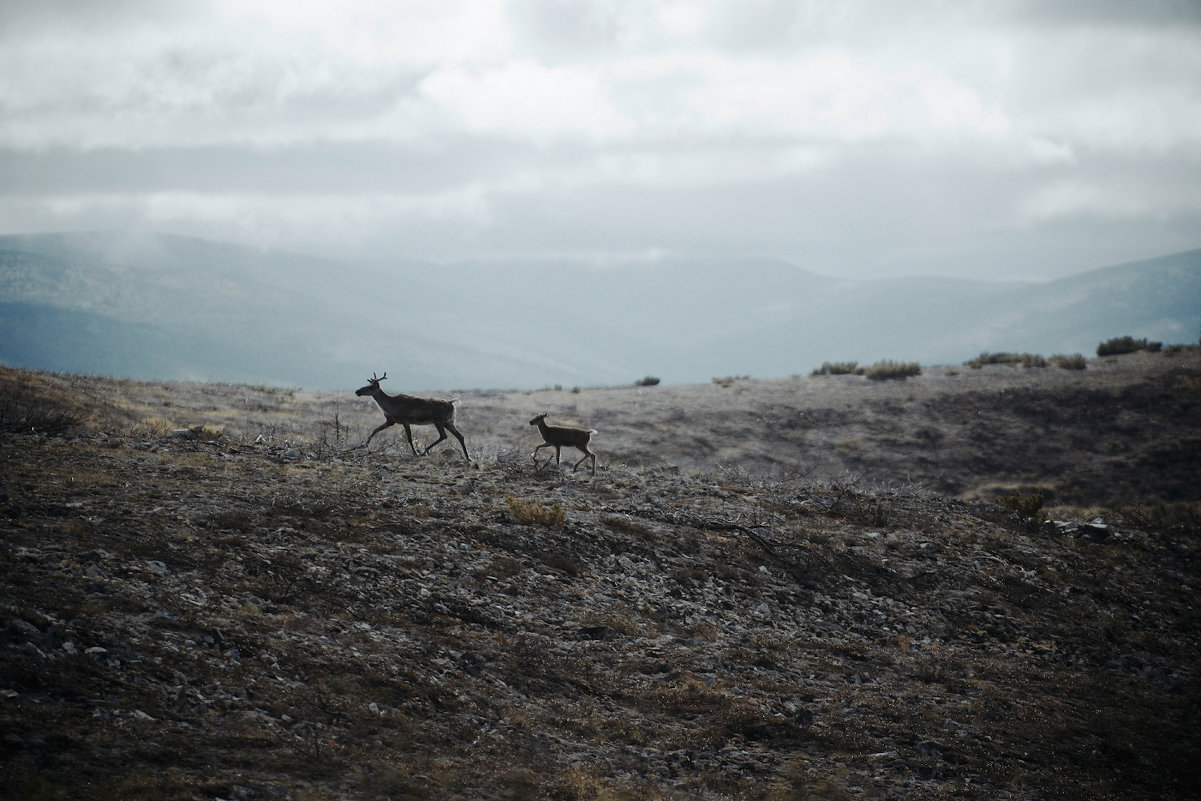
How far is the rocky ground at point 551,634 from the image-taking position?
23.0 feet

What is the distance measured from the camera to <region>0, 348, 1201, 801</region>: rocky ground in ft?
23.0

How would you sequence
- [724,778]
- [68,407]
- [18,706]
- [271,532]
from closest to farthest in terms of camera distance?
[18,706] → [724,778] → [271,532] → [68,407]

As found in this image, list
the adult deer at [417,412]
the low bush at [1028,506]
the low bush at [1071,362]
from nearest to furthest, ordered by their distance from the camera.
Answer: the adult deer at [417,412], the low bush at [1028,506], the low bush at [1071,362]

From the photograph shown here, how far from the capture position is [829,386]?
4328 cm

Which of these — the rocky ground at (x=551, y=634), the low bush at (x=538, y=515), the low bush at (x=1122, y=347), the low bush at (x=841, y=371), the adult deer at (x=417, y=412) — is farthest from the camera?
the low bush at (x=1122, y=347)

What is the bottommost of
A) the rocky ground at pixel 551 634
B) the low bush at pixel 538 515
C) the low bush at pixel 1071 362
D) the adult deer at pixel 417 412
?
the rocky ground at pixel 551 634

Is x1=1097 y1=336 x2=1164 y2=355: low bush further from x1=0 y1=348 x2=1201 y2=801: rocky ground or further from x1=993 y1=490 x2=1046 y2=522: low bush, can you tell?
x1=993 y1=490 x2=1046 y2=522: low bush

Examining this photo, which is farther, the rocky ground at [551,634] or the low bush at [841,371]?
the low bush at [841,371]

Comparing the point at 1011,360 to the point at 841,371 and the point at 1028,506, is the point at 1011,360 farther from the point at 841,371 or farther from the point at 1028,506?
the point at 1028,506

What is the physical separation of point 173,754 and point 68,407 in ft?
62.7

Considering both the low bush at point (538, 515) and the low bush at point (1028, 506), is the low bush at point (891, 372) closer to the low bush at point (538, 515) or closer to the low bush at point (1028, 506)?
the low bush at point (1028, 506)

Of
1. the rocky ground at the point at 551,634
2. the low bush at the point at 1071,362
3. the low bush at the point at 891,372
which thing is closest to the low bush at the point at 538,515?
the rocky ground at the point at 551,634

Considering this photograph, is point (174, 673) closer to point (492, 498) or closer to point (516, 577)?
point (516, 577)

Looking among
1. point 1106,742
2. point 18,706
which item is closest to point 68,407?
point 18,706
